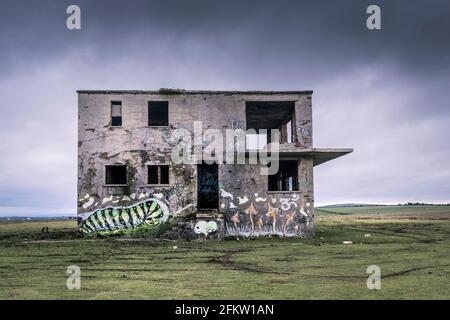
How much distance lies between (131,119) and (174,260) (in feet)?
31.7

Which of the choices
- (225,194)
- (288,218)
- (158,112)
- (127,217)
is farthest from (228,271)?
(158,112)

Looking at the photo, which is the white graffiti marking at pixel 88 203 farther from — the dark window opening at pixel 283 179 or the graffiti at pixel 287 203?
the dark window opening at pixel 283 179

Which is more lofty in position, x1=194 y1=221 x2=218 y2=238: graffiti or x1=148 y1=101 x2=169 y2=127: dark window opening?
x1=148 y1=101 x2=169 y2=127: dark window opening

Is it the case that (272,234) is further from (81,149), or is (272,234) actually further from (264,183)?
(81,149)

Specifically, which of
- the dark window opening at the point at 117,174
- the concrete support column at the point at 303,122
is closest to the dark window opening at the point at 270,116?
the concrete support column at the point at 303,122

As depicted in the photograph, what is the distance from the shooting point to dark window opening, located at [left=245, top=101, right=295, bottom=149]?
2120 cm

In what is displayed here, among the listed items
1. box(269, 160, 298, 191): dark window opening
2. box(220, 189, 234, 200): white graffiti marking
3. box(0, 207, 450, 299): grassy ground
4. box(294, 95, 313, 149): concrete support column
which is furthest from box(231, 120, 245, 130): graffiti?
box(0, 207, 450, 299): grassy ground

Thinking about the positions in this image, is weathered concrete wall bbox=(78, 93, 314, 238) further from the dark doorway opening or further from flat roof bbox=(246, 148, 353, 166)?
the dark doorway opening

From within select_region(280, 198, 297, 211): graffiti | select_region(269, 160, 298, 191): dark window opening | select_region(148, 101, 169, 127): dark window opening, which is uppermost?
select_region(148, 101, 169, 127): dark window opening

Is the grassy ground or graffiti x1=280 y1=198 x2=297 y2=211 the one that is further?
graffiti x1=280 y1=198 x2=297 y2=211

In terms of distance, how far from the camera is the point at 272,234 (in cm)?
1961

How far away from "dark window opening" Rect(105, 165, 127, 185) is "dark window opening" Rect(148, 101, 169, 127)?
136 inches
